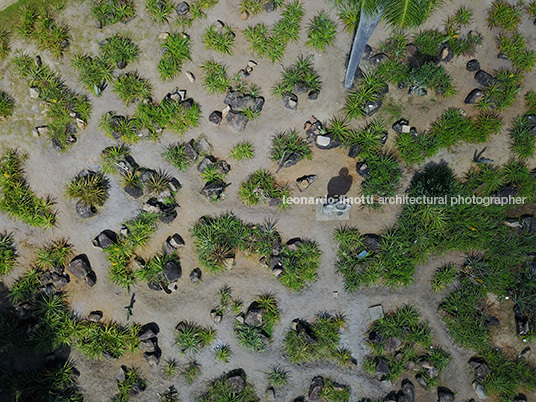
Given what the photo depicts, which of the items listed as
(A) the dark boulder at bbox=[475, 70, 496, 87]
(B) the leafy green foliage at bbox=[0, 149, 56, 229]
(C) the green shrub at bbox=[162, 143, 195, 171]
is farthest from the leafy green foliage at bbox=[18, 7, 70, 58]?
(A) the dark boulder at bbox=[475, 70, 496, 87]

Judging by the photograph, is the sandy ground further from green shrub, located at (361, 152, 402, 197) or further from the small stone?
green shrub, located at (361, 152, 402, 197)

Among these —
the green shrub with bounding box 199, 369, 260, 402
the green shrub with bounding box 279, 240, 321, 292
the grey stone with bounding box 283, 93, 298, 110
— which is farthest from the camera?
the grey stone with bounding box 283, 93, 298, 110

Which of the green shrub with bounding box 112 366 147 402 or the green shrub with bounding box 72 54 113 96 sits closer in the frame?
the green shrub with bounding box 112 366 147 402

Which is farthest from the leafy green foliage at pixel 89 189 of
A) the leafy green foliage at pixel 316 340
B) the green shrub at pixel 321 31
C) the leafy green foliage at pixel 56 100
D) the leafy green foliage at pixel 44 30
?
the green shrub at pixel 321 31

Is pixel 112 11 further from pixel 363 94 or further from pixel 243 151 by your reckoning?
pixel 363 94

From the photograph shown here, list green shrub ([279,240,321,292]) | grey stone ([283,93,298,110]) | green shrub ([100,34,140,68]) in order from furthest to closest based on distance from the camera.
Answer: green shrub ([100,34,140,68])
grey stone ([283,93,298,110])
green shrub ([279,240,321,292])

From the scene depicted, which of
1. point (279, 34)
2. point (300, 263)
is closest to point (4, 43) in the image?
point (279, 34)

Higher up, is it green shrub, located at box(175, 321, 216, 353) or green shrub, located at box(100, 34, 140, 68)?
green shrub, located at box(100, 34, 140, 68)

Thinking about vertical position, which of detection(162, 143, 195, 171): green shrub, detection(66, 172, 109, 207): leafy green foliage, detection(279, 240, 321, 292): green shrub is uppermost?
detection(162, 143, 195, 171): green shrub

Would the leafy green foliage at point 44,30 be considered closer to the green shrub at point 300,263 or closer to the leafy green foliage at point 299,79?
the leafy green foliage at point 299,79
